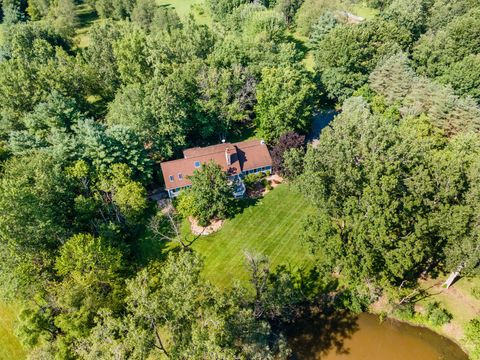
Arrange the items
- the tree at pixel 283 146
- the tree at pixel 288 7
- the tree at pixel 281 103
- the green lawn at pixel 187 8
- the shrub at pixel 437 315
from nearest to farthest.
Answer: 1. the shrub at pixel 437 315
2. the tree at pixel 283 146
3. the tree at pixel 281 103
4. the tree at pixel 288 7
5. the green lawn at pixel 187 8

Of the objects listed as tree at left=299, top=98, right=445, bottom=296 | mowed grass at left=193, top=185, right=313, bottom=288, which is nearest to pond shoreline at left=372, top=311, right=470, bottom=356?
tree at left=299, top=98, right=445, bottom=296

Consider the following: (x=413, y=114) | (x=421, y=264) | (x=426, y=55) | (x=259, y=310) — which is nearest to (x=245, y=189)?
(x=259, y=310)

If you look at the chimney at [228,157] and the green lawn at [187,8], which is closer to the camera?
the chimney at [228,157]

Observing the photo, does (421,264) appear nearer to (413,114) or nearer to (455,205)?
(455,205)

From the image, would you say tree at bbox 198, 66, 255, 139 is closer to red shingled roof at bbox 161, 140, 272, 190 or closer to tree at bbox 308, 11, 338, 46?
red shingled roof at bbox 161, 140, 272, 190

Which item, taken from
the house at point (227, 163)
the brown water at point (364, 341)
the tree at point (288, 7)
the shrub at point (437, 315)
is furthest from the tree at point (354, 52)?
Answer: the brown water at point (364, 341)

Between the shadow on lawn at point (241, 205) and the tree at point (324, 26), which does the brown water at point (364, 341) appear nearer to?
the shadow on lawn at point (241, 205)
